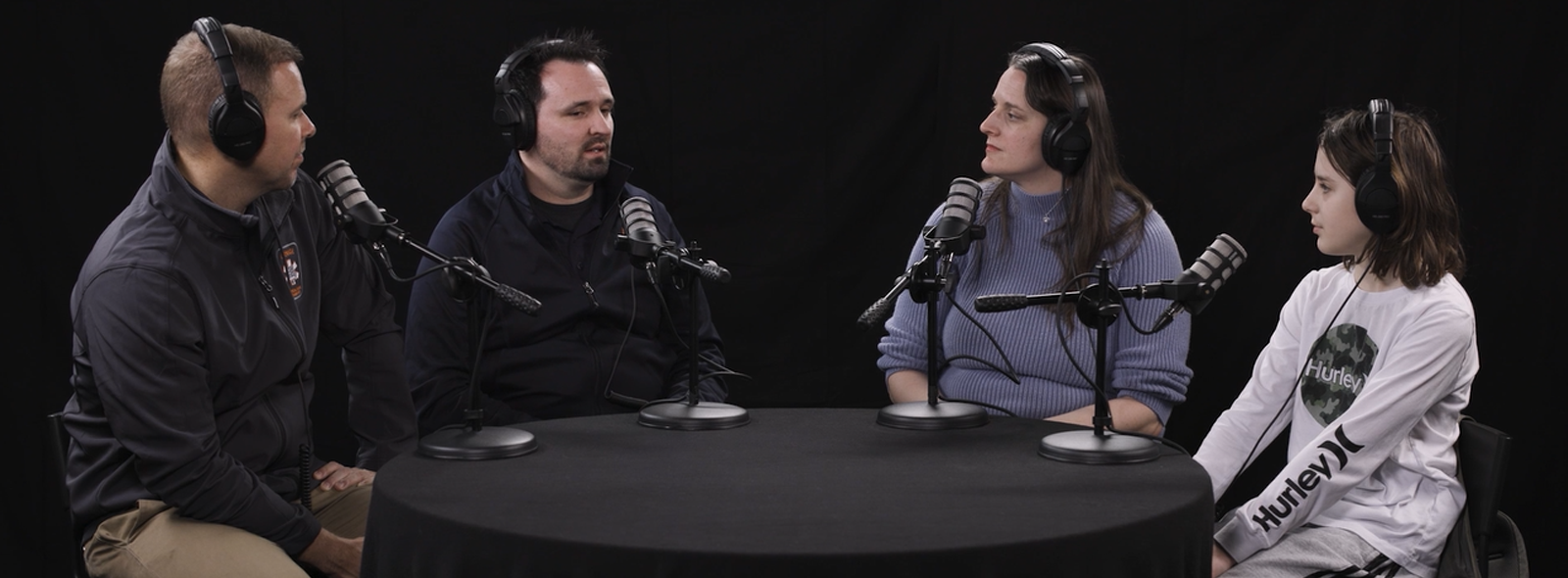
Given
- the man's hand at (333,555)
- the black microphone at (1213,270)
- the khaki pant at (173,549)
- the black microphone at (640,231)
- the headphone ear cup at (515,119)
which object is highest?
the headphone ear cup at (515,119)

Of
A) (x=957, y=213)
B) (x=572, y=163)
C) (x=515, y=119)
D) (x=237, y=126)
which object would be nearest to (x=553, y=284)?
Answer: (x=572, y=163)

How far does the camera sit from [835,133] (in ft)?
13.0

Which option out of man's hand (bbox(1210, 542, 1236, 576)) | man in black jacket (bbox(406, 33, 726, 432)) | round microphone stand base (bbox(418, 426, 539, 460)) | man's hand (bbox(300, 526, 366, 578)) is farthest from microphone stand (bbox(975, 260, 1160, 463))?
man's hand (bbox(300, 526, 366, 578))

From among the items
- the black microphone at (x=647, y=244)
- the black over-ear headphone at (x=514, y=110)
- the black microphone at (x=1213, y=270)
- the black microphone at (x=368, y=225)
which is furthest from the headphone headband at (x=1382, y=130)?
the black over-ear headphone at (x=514, y=110)

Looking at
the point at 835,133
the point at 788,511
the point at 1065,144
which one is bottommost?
the point at 788,511

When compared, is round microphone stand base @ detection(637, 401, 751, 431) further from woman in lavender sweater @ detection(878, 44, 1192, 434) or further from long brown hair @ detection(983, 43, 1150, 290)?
long brown hair @ detection(983, 43, 1150, 290)

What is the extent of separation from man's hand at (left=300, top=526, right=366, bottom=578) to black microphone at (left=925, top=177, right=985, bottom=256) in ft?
4.11

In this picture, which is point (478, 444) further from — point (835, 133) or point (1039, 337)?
point (835, 133)

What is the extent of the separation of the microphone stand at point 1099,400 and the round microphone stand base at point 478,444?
2.63 feet

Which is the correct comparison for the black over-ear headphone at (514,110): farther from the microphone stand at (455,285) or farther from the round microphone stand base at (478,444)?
the round microphone stand base at (478,444)

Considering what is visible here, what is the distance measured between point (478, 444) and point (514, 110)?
4.37ft

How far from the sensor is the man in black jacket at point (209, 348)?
7.68 ft

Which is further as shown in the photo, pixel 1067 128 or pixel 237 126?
pixel 1067 128

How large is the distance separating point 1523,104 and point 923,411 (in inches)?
86.9
